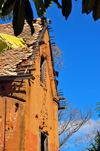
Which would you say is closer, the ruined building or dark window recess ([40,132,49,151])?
the ruined building

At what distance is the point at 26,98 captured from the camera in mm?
9898

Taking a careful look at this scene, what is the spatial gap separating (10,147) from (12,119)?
1.05 metres

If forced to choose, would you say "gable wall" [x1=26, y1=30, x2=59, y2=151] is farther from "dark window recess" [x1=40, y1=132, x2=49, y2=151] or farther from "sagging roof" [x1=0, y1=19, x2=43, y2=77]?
"sagging roof" [x1=0, y1=19, x2=43, y2=77]

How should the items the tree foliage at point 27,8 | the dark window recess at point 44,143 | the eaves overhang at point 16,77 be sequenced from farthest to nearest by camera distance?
the dark window recess at point 44,143 < the eaves overhang at point 16,77 < the tree foliage at point 27,8

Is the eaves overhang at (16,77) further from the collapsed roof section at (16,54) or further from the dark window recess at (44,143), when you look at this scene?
the dark window recess at (44,143)

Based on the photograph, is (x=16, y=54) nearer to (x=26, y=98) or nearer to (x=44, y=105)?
(x=26, y=98)

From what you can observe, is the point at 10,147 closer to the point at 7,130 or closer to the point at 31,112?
the point at 7,130

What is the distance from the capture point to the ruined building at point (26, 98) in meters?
8.91

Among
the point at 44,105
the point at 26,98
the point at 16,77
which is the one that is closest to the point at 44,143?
the point at 44,105

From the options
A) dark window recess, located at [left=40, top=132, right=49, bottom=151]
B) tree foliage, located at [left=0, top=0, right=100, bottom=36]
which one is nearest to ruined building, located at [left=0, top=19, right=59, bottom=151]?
dark window recess, located at [left=40, top=132, right=49, bottom=151]

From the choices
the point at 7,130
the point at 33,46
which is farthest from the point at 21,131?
the point at 33,46

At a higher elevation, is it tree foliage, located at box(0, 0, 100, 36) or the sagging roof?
the sagging roof

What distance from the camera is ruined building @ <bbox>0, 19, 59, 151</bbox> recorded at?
29.2 ft

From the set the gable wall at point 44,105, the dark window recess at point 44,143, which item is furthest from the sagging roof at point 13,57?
the dark window recess at point 44,143
